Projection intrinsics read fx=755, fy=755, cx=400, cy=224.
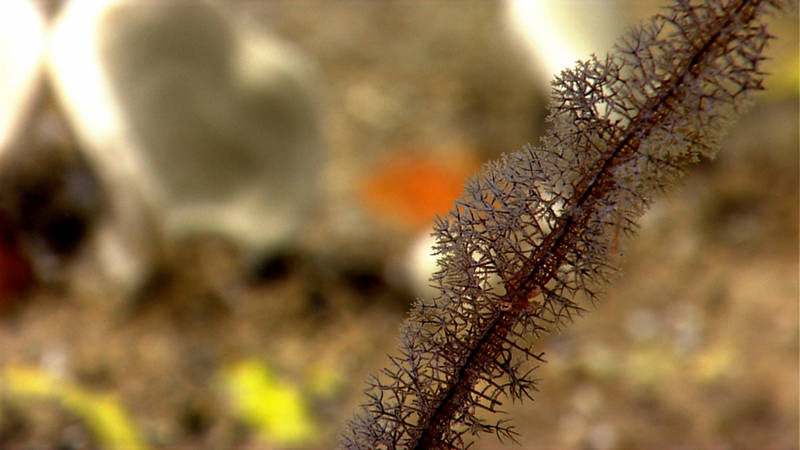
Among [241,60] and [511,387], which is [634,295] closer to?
[241,60]

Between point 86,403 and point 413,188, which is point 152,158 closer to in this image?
point 86,403

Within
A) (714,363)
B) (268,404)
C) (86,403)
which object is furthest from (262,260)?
(714,363)

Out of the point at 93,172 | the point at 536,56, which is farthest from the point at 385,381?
the point at 93,172

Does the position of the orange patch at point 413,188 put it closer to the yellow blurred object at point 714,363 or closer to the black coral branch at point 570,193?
the yellow blurred object at point 714,363

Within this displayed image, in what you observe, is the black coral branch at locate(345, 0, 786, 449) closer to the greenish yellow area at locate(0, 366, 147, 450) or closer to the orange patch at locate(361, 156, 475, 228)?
the greenish yellow area at locate(0, 366, 147, 450)

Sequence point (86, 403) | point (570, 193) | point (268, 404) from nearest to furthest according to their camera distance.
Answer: point (570, 193) → point (86, 403) → point (268, 404)

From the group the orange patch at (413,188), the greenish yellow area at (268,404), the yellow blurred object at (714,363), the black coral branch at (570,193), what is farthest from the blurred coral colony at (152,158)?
the black coral branch at (570,193)
